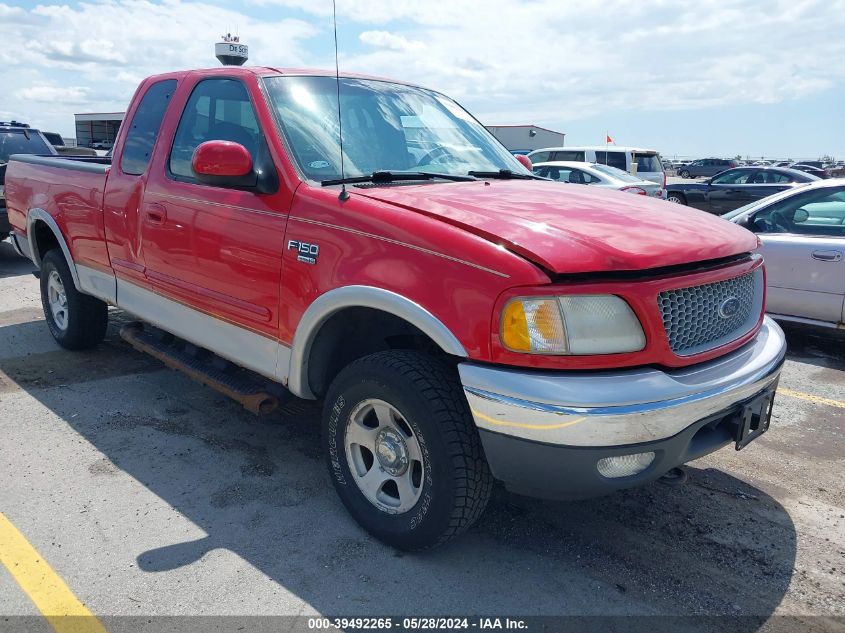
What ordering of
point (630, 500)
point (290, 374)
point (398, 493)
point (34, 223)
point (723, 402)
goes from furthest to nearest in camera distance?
point (34, 223) < point (630, 500) < point (290, 374) < point (398, 493) < point (723, 402)

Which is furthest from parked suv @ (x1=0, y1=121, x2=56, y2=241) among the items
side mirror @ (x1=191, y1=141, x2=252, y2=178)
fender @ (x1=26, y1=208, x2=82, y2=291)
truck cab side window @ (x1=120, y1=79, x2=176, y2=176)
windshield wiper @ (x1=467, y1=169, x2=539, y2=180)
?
windshield wiper @ (x1=467, y1=169, x2=539, y2=180)

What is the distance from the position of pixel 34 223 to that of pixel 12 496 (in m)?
2.93

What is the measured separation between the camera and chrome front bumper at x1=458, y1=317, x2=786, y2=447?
2465mm

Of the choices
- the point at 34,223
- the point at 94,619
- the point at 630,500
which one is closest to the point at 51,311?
the point at 34,223

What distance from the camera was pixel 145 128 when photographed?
4.54m

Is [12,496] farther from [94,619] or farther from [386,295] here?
[386,295]

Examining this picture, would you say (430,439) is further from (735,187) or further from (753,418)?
(735,187)

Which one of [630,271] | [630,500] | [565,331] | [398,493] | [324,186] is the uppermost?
[324,186]

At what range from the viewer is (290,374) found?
337 centimetres

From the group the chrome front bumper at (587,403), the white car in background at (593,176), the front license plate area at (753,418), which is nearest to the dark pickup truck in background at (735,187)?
the white car in background at (593,176)

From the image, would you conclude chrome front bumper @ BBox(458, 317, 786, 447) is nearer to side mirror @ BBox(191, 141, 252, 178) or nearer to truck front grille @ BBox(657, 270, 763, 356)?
truck front grille @ BBox(657, 270, 763, 356)

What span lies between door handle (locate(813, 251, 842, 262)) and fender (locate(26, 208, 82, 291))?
226 inches

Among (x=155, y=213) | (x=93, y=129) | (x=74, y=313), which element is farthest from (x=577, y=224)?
(x=93, y=129)

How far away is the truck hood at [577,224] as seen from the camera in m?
2.59
